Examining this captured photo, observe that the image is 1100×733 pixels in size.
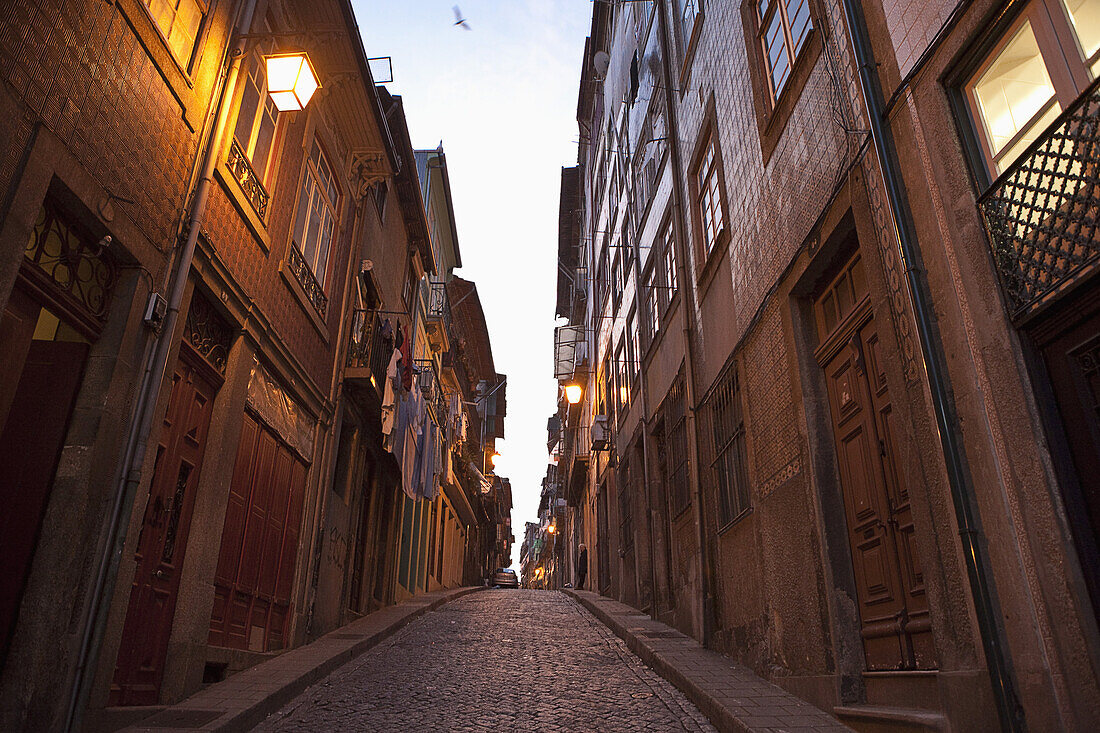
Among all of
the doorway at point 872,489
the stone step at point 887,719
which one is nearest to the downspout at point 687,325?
the doorway at point 872,489

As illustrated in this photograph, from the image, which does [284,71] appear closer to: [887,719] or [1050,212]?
[1050,212]

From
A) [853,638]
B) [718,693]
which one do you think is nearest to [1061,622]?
[853,638]

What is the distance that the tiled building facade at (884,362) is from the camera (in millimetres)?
3486

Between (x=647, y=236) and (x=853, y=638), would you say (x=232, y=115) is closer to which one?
(x=853, y=638)

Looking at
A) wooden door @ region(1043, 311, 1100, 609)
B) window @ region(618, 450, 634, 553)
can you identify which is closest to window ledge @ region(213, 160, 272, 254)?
wooden door @ region(1043, 311, 1100, 609)

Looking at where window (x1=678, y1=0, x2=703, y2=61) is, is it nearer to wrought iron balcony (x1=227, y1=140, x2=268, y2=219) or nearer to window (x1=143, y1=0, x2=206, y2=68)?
wrought iron balcony (x1=227, y1=140, x2=268, y2=219)

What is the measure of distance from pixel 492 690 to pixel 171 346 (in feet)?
13.7

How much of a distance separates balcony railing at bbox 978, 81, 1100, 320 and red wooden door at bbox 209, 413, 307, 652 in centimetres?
695

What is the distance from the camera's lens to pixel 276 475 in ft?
28.3

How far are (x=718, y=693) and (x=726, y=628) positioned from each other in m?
2.64

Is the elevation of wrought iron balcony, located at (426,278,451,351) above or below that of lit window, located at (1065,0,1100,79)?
above

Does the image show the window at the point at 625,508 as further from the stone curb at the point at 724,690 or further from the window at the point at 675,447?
the stone curb at the point at 724,690

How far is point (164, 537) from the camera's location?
20.4 feet

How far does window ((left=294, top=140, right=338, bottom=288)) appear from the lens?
948 centimetres
